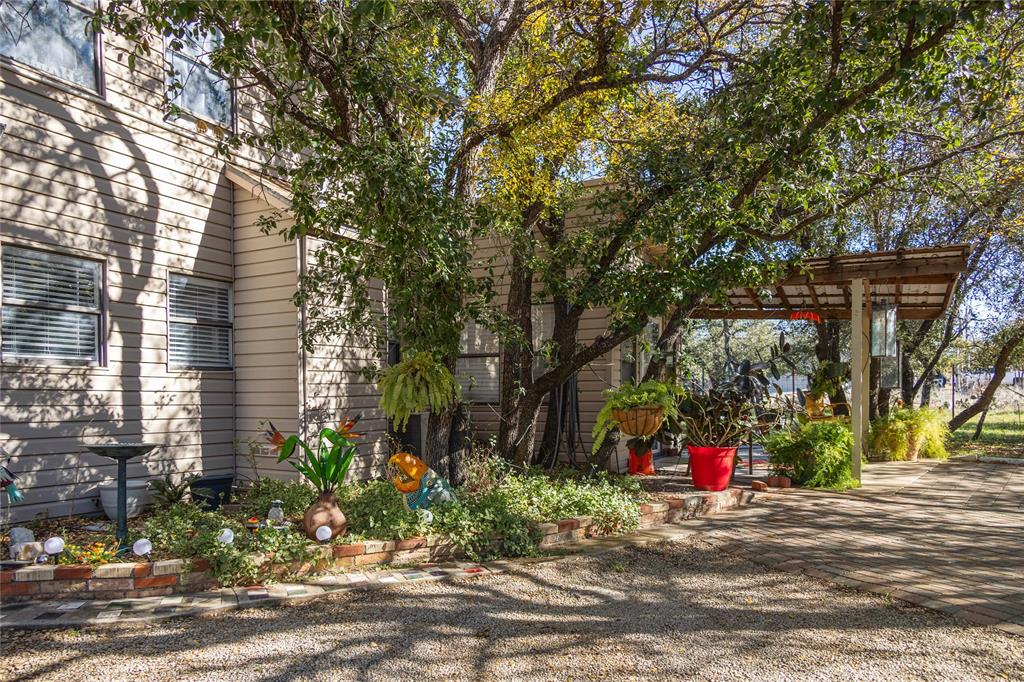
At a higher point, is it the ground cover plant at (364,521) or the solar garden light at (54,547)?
the solar garden light at (54,547)

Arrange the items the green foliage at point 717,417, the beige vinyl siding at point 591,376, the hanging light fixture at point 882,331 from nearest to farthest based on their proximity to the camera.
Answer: the green foliage at point 717,417
the beige vinyl siding at point 591,376
the hanging light fixture at point 882,331

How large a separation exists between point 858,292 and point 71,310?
900 centimetres

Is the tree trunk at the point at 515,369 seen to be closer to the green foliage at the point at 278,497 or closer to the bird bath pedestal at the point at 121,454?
the green foliage at the point at 278,497

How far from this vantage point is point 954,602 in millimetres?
4297

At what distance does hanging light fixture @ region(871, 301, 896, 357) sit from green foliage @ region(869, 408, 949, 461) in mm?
2015

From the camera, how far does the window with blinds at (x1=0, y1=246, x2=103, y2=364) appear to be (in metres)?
5.76

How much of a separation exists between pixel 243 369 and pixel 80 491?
2.01 metres

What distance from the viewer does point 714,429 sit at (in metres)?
8.02

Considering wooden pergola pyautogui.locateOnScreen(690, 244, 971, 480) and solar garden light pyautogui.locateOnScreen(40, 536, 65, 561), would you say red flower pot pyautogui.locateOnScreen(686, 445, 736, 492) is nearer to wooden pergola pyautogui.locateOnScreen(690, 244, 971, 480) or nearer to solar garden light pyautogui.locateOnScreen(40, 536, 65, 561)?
wooden pergola pyautogui.locateOnScreen(690, 244, 971, 480)

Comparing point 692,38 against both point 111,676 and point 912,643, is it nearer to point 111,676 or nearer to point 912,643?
point 912,643

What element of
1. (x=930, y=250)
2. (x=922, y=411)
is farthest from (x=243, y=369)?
(x=922, y=411)

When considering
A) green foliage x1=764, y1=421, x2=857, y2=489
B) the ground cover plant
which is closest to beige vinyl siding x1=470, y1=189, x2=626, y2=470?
the ground cover plant

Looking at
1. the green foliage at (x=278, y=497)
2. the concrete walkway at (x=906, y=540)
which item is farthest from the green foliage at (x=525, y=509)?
the green foliage at (x=278, y=497)

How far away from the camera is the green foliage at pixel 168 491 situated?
6164mm
